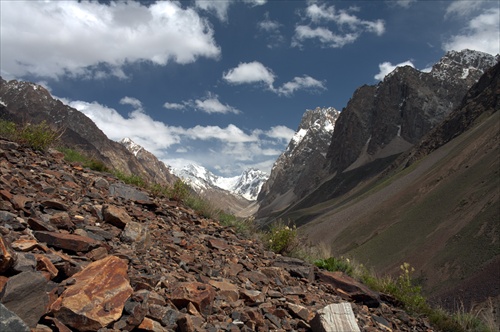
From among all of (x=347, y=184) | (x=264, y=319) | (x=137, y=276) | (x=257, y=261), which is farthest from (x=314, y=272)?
(x=347, y=184)

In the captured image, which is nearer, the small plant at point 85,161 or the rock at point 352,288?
the rock at point 352,288

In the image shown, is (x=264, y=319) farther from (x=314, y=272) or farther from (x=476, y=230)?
(x=476, y=230)

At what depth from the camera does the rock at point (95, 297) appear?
3480 mm

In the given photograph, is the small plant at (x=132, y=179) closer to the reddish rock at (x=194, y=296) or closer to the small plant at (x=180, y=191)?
the small plant at (x=180, y=191)

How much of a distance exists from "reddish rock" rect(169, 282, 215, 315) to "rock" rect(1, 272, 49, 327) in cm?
143

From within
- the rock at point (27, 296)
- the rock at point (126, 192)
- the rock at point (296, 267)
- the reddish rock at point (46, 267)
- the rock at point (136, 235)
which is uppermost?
the rock at point (126, 192)

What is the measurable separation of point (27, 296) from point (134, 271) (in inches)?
64.5

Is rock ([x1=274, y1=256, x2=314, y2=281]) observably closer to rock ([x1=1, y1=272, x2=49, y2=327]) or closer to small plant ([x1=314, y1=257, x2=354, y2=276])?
small plant ([x1=314, y1=257, x2=354, y2=276])

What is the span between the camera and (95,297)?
3840 millimetres

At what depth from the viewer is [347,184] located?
166m

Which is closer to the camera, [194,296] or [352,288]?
[194,296]

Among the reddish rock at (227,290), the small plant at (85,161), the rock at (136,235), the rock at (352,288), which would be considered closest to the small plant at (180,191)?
the small plant at (85,161)

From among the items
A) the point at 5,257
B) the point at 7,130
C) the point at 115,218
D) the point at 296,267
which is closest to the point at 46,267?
the point at 5,257

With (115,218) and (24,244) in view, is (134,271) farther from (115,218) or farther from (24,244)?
(115,218)
